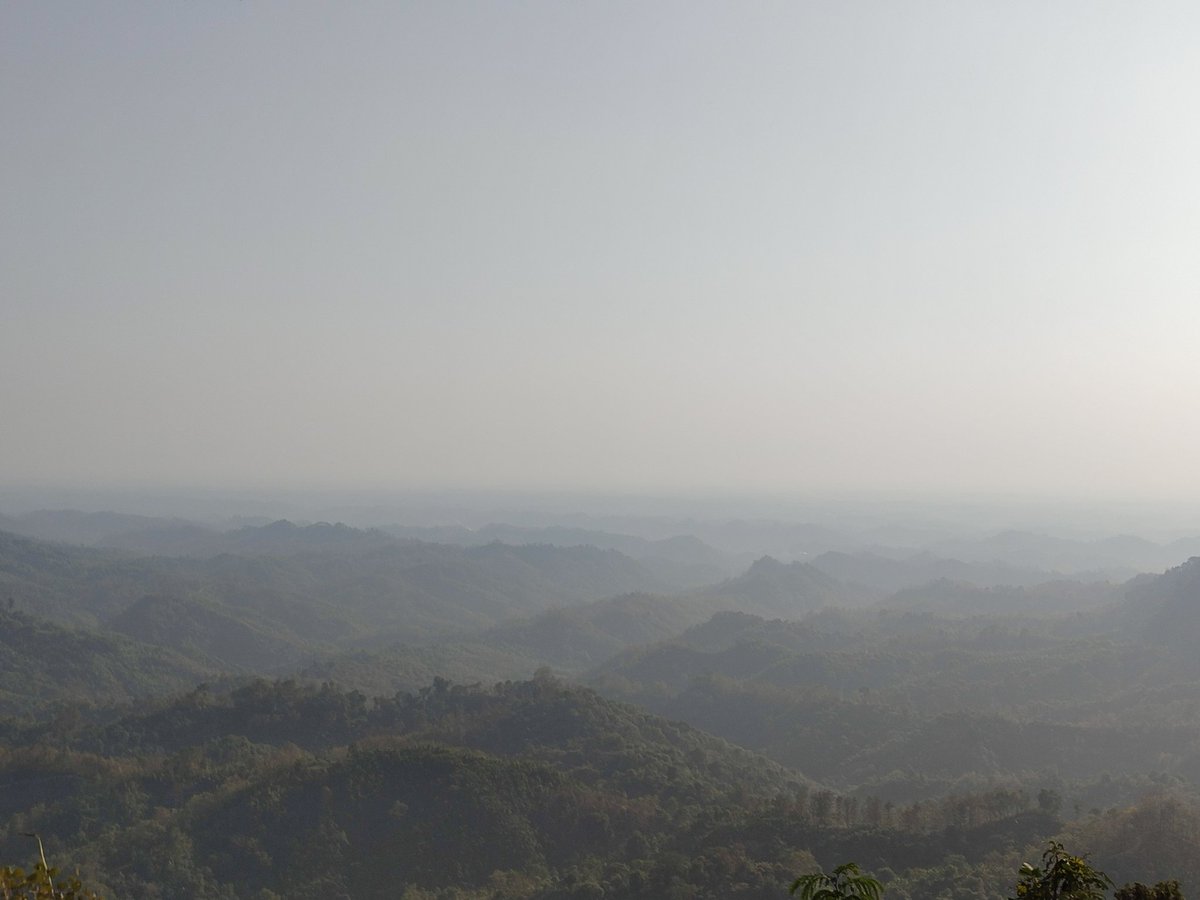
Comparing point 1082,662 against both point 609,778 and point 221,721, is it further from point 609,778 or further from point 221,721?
point 221,721

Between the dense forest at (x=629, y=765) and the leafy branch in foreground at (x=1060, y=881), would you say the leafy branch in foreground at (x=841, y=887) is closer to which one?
the leafy branch in foreground at (x=1060, y=881)

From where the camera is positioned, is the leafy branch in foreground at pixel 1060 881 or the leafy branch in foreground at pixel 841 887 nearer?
the leafy branch in foreground at pixel 841 887

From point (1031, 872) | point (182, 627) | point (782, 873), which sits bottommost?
point (182, 627)

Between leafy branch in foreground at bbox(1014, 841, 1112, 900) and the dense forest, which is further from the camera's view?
the dense forest

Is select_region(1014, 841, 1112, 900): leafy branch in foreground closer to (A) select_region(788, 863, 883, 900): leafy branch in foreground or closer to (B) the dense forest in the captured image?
(A) select_region(788, 863, 883, 900): leafy branch in foreground

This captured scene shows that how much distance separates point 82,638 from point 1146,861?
6524 inches

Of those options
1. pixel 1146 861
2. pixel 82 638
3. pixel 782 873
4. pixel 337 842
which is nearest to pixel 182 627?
pixel 82 638

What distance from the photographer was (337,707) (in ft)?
339

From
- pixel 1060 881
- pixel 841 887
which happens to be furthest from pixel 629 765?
pixel 841 887

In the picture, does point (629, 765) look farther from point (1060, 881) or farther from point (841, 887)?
point (841, 887)

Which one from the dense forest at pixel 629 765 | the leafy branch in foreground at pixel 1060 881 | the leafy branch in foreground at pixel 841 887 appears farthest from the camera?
the dense forest at pixel 629 765

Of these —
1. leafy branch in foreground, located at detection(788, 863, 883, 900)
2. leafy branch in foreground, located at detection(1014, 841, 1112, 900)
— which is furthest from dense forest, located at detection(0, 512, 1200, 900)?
leafy branch in foreground, located at detection(788, 863, 883, 900)

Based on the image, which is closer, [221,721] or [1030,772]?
[1030,772]

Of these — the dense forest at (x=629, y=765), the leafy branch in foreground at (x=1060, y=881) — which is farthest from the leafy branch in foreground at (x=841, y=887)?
the dense forest at (x=629, y=765)
